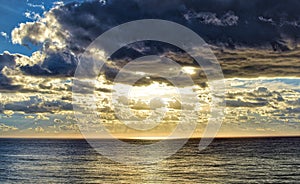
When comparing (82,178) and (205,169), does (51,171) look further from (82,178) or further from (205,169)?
(205,169)

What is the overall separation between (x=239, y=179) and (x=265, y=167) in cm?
2806

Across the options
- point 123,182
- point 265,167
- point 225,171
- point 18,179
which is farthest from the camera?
point 265,167

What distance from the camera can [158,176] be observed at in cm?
10256

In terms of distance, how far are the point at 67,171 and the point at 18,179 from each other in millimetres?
18102

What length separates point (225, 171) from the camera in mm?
110125

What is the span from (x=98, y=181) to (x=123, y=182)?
246 inches

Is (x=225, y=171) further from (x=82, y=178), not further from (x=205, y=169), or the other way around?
(x=82, y=178)

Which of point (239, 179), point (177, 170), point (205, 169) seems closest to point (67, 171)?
point (177, 170)

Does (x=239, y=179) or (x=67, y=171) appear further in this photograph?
(x=67, y=171)

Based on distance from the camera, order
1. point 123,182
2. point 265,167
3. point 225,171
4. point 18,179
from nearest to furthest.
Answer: point 123,182, point 18,179, point 225,171, point 265,167

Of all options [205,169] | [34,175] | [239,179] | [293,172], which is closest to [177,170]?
[205,169]

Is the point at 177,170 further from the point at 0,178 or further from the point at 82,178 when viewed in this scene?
the point at 0,178

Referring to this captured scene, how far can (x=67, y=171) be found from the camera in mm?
113625

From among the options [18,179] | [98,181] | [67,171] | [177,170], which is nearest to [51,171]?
[67,171]
